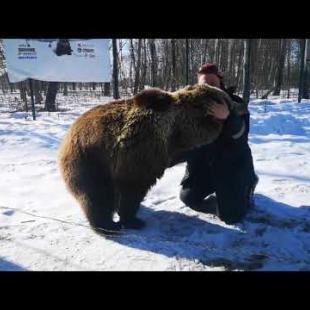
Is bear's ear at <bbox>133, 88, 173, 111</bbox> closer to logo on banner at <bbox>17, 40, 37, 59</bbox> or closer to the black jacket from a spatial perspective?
the black jacket

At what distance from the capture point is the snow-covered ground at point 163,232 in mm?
3188

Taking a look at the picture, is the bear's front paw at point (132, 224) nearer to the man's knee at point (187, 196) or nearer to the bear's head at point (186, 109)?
the man's knee at point (187, 196)

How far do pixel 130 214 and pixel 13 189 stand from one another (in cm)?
199

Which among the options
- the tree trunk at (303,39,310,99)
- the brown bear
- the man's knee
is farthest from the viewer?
the tree trunk at (303,39,310,99)

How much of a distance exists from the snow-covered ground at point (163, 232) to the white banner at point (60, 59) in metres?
4.10

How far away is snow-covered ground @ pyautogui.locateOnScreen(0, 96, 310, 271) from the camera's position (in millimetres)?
3188

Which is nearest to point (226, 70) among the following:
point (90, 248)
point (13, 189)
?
point (13, 189)

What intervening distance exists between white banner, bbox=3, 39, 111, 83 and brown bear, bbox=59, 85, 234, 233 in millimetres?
6018

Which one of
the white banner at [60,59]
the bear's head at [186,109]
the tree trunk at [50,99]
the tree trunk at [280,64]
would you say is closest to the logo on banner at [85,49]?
the white banner at [60,59]

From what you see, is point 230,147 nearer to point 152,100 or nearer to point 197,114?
point 197,114

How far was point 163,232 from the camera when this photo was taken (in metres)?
3.76

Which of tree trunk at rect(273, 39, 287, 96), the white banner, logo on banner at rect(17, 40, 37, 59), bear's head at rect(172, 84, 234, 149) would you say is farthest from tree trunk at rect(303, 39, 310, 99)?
bear's head at rect(172, 84, 234, 149)

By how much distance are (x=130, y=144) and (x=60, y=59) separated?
6581 millimetres
